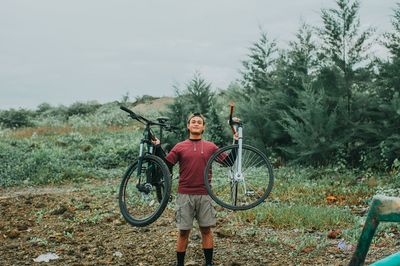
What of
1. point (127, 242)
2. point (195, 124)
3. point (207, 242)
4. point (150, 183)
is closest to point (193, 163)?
point (195, 124)

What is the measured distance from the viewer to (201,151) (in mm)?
6730

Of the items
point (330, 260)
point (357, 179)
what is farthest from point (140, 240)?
point (357, 179)

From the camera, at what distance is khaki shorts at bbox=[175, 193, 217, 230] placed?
676 cm

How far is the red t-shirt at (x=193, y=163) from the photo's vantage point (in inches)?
264

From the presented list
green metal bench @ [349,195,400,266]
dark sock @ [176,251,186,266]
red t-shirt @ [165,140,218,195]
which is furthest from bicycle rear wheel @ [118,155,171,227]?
green metal bench @ [349,195,400,266]

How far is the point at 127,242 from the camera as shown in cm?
852

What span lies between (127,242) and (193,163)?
247 cm

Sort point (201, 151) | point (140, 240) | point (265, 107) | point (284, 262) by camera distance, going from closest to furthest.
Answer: point (201, 151)
point (284, 262)
point (140, 240)
point (265, 107)

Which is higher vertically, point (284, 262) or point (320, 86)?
point (320, 86)

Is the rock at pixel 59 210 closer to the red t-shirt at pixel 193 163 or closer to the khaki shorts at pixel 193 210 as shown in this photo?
the khaki shorts at pixel 193 210

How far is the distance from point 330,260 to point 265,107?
1093cm

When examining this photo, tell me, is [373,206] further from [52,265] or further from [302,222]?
[302,222]

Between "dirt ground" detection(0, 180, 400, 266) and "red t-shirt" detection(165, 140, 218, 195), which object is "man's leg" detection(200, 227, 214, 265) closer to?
"dirt ground" detection(0, 180, 400, 266)

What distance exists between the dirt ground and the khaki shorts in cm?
86
